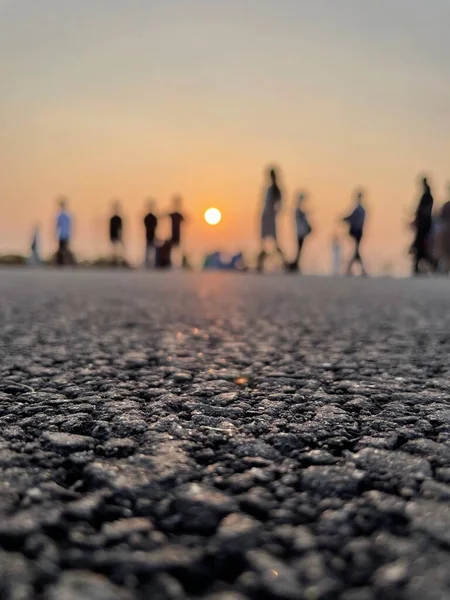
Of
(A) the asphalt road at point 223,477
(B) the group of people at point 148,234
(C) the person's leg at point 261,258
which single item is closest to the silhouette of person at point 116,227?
(B) the group of people at point 148,234

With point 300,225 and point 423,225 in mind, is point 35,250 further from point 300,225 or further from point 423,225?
point 423,225

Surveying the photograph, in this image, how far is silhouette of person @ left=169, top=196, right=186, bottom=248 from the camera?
21.5 meters

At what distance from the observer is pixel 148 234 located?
22312 mm

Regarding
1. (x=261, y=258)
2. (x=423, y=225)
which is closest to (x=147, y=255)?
(x=261, y=258)

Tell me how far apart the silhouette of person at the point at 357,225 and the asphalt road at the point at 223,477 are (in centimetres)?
1405

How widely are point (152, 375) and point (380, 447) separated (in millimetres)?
1037

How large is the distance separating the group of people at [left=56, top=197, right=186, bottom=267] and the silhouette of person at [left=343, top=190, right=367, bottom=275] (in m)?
7.09

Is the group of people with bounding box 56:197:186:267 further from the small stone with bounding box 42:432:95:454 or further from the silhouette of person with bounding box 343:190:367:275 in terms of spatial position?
the small stone with bounding box 42:432:95:454

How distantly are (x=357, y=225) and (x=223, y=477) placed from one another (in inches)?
617

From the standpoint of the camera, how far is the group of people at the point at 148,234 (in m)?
21.7

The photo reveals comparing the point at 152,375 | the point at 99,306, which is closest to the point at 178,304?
the point at 99,306

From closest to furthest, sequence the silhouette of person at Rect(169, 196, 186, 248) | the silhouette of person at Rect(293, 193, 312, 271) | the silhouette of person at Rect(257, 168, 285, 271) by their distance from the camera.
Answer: the silhouette of person at Rect(257, 168, 285, 271), the silhouette of person at Rect(293, 193, 312, 271), the silhouette of person at Rect(169, 196, 186, 248)

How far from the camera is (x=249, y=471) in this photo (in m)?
1.20

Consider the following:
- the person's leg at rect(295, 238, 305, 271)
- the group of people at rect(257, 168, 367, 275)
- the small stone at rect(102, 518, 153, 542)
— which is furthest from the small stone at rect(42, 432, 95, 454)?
the person's leg at rect(295, 238, 305, 271)
